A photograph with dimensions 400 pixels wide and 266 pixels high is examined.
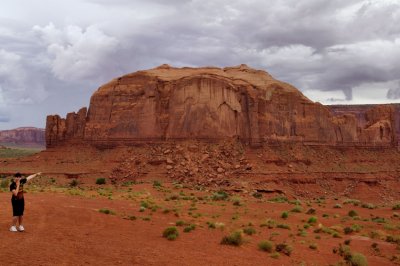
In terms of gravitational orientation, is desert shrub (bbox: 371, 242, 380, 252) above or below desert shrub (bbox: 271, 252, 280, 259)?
below

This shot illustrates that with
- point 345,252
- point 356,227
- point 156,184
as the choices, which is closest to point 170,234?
point 345,252

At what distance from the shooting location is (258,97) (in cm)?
6344

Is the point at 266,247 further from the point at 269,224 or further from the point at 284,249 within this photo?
the point at 269,224

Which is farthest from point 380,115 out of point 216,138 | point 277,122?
point 216,138

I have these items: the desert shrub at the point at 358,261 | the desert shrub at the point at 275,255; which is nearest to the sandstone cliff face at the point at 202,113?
the desert shrub at the point at 275,255

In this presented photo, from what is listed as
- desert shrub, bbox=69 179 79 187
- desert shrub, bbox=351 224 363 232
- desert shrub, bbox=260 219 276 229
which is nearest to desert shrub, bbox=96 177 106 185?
desert shrub, bbox=69 179 79 187

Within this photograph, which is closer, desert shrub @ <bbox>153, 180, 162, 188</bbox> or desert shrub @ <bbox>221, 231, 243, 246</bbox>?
desert shrub @ <bbox>221, 231, 243, 246</bbox>

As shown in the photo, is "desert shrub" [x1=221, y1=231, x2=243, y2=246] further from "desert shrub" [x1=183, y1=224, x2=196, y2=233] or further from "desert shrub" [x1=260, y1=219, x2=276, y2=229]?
"desert shrub" [x1=260, y1=219, x2=276, y2=229]

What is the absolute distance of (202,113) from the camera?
59.8 metres

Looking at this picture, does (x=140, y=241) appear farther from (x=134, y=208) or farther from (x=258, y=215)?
(x=258, y=215)

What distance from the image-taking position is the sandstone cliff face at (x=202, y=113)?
199 feet

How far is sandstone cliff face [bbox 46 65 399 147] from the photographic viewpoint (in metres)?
60.7

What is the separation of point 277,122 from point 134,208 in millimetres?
38433

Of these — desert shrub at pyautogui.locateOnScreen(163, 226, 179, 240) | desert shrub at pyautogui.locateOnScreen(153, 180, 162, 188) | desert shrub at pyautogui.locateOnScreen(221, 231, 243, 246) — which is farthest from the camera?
desert shrub at pyautogui.locateOnScreen(153, 180, 162, 188)
